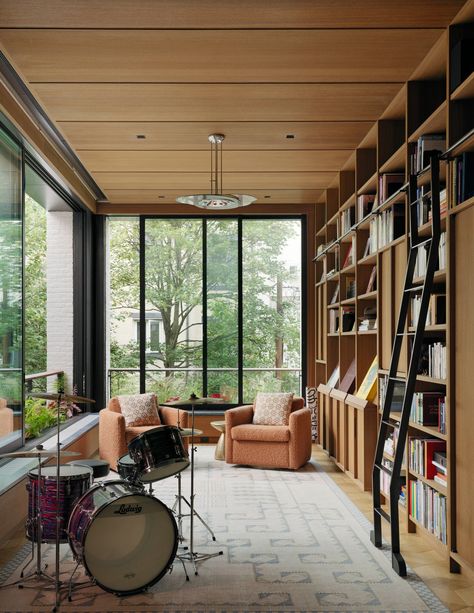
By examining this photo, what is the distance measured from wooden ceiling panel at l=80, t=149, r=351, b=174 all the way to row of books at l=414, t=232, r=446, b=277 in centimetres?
214

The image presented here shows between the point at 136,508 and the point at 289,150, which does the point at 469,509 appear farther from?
the point at 289,150

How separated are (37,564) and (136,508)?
732 millimetres

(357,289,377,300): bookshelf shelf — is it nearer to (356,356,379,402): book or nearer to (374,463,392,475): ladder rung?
(356,356,379,402): book

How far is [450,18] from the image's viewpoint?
3553 mm

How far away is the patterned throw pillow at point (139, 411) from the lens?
691 centimetres

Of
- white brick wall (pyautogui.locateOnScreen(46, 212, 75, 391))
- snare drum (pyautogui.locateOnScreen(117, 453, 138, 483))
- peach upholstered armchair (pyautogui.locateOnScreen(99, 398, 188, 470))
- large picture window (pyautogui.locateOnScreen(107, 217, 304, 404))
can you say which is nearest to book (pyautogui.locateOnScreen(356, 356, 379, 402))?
peach upholstered armchair (pyautogui.locateOnScreen(99, 398, 188, 470))

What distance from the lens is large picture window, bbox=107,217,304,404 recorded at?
8859 mm

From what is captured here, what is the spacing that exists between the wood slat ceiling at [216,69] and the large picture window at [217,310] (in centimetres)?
266

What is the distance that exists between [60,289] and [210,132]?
3451mm

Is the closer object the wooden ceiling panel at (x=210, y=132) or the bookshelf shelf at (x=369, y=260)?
the wooden ceiling panel at (x=210, y=132)

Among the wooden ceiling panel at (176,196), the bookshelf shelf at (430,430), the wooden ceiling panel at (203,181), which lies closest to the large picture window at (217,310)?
the wooden ceiling panel at (176,196)

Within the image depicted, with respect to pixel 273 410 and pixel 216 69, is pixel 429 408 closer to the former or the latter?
pixel 216 69

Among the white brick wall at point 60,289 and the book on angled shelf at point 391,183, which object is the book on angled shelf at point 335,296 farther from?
the white brick wall at point 60,289

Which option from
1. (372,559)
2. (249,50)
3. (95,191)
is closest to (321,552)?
(372,559)
